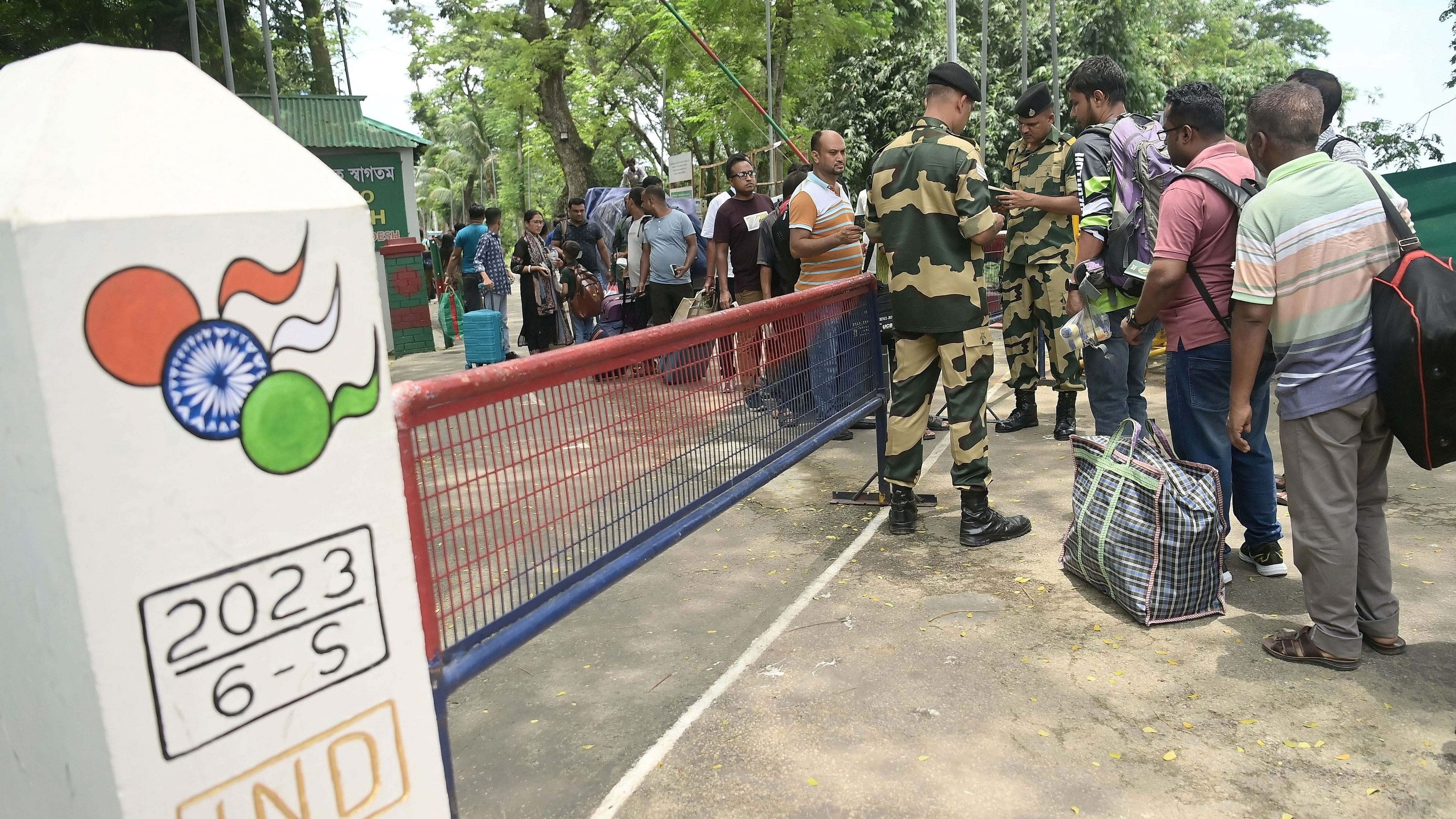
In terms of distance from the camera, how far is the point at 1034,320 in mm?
6996

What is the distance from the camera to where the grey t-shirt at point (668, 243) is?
31.8 ft

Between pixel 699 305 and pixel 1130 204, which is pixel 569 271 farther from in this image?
pixel 1130 204

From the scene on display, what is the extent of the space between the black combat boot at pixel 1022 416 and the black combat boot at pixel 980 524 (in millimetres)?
2363

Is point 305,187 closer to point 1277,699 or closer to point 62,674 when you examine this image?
point 62,674

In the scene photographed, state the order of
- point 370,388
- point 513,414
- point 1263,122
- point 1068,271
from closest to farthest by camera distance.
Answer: point 370,388, point 513,414, point 1263,122, point 1068,271

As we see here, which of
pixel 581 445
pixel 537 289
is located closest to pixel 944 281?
pixel 581 445

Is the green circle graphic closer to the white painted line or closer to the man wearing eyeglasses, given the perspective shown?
the white painted line

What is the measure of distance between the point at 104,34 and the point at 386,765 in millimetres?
15991

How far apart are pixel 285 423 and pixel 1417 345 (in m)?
3.15

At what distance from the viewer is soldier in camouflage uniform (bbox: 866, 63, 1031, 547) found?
470 cm

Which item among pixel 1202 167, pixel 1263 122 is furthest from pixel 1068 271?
pixel 1263 122

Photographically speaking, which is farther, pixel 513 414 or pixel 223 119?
pixel 513 414

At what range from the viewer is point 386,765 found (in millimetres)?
1892

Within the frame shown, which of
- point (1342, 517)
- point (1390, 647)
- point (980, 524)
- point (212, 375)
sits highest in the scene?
point (212, 375)
